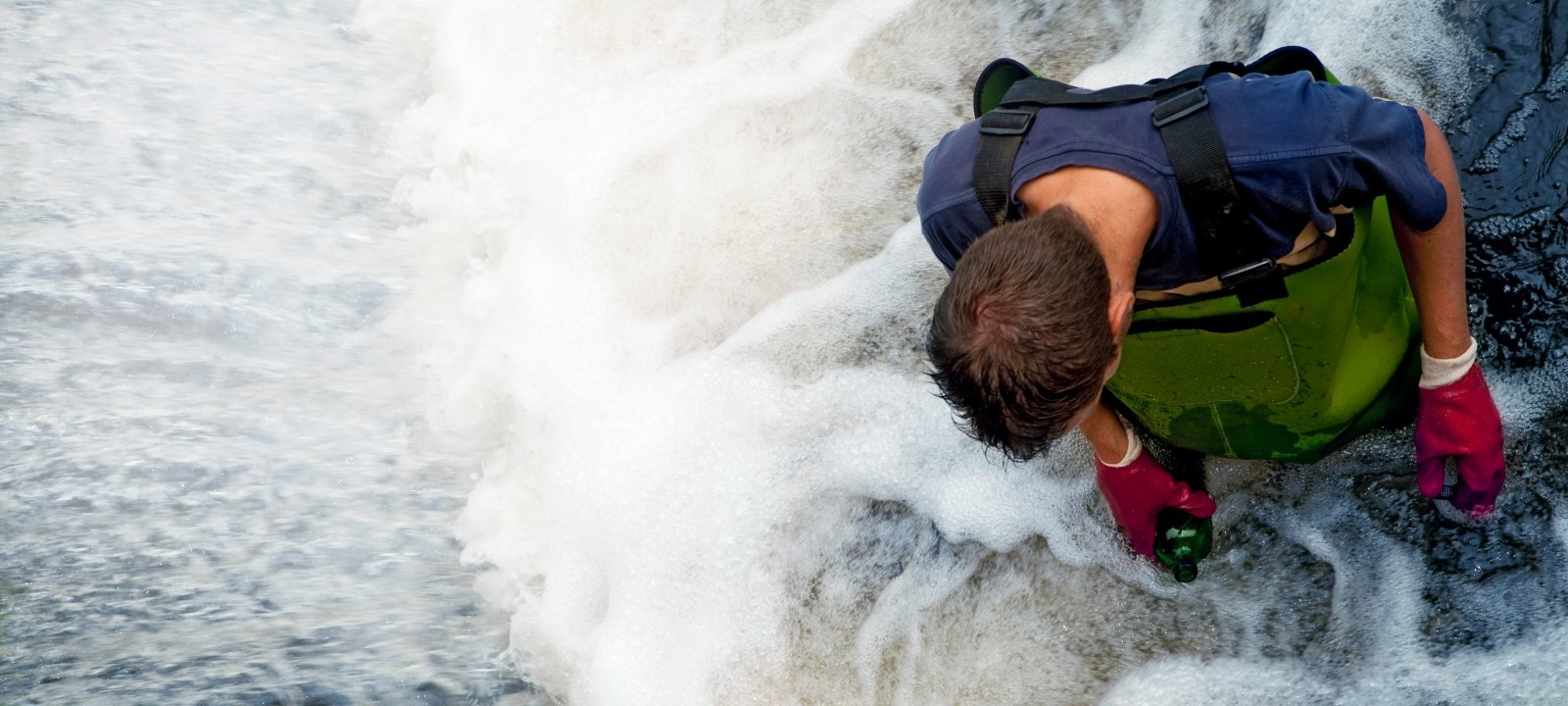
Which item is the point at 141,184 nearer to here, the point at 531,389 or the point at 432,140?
the point at 432,140

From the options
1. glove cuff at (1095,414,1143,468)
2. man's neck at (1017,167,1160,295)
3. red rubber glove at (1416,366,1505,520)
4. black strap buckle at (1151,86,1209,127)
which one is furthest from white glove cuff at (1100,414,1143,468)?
black strap buckle at (1151,86,1209,127)

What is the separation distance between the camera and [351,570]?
9.20 feet

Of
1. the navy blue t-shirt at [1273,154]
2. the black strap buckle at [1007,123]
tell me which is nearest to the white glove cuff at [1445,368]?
the navy blue t-shirt at [1273,154]

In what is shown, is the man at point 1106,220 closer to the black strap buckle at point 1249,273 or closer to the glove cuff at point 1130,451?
the black strap buckle at point 1249,273

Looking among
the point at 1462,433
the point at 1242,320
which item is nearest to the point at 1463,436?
the point at 1462,433

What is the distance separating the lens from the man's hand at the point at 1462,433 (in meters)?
1.89

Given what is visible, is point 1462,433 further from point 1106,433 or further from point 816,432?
point 816,432

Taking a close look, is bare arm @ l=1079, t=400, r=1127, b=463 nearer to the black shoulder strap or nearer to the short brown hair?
the black shoulder strap

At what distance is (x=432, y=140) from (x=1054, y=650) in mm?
2547

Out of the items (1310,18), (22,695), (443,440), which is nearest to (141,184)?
(443,440)

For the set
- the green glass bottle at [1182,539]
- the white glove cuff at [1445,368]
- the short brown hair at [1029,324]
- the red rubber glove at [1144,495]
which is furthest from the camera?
the green glass bottle at [1182,539]

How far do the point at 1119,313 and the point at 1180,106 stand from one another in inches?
12.7

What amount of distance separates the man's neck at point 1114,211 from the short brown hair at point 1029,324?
0.04m

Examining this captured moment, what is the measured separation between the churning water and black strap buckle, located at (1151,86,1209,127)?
117cm
